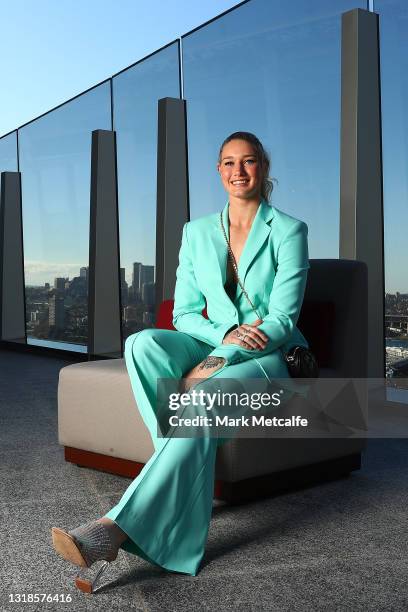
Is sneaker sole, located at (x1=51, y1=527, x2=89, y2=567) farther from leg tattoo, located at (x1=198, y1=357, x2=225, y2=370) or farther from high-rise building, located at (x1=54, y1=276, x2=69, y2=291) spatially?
high-rise building, located at (x1=54, y1=276, x2=69, y2=291)

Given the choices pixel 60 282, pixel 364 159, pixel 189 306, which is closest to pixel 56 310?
pixel 60 282

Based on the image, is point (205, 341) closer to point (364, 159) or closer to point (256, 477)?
point (256, 477)

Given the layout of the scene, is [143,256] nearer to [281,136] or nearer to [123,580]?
[281,136]

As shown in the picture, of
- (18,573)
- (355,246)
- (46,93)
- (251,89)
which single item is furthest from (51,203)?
(18,573)

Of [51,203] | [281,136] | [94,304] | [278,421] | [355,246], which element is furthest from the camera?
[51,203]

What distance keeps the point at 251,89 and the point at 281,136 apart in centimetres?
55

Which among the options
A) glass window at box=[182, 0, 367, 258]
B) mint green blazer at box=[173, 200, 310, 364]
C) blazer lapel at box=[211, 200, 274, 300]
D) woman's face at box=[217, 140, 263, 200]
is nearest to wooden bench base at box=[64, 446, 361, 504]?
mint green blazer at box=[173, 200, 310, 364]

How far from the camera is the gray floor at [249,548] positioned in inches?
70.4

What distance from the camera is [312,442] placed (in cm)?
275

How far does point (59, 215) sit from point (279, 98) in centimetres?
388

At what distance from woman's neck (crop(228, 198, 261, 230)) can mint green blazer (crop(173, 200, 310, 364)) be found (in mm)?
31

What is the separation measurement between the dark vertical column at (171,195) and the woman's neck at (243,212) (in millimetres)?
3333

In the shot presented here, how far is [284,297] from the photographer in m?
2.49

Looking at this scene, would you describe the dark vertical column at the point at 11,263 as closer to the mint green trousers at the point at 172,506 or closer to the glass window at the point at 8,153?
the glass window at the point at 8,153
